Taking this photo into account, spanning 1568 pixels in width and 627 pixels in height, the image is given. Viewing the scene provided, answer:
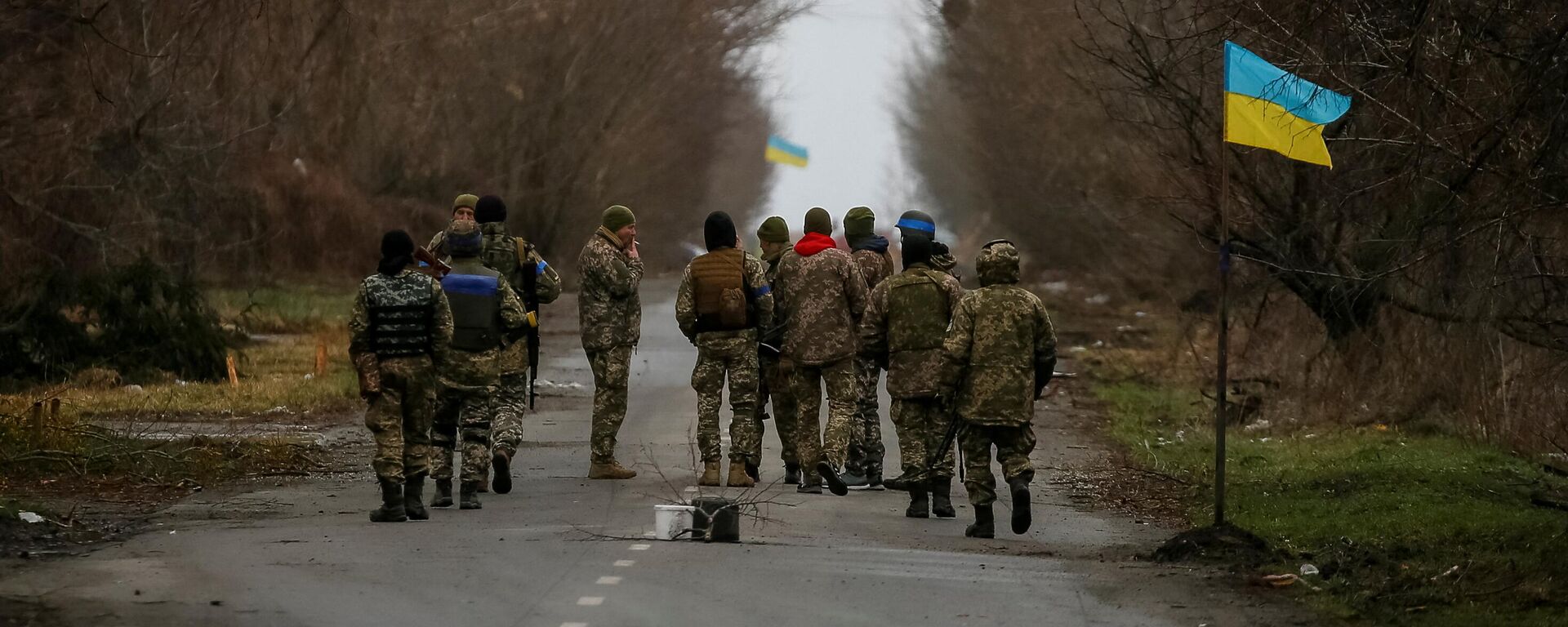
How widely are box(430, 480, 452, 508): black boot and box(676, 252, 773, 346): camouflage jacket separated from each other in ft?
6.41

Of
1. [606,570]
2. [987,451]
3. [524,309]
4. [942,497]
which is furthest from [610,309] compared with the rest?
[606,570]

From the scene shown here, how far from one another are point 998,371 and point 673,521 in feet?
6.78

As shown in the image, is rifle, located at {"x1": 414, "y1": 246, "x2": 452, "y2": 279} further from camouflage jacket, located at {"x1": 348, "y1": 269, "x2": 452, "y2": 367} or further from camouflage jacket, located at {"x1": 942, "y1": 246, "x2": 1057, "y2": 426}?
camouflage jacket, located at {"x1": 942, "y1": 246, "x2": 1057, "y2": 426}

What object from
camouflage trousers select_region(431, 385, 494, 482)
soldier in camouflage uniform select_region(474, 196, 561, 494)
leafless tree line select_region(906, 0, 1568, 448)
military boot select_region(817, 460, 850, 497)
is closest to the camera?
leafless tree line select_region(906, 0, 1568, 448)

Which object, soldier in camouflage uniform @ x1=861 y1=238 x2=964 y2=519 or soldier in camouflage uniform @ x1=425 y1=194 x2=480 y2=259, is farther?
soldier in camouflage uniform @ x1=425 y1=194 x2=480 y2=259

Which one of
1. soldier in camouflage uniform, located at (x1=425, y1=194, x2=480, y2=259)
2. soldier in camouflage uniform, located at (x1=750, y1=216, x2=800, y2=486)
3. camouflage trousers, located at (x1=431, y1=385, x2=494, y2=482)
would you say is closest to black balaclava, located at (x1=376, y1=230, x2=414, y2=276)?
soldier in camouflage uniform, located at (x1=425, y1=194, x2=480, y2=259)

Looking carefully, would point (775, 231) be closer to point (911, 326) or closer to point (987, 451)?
point (911, 326)

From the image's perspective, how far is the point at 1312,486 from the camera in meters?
15.1

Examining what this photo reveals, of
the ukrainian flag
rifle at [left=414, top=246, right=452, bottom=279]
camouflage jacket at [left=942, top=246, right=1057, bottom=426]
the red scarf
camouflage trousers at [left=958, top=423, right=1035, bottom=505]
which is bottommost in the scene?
camouflage trousers at [left=958, top=423, right=1035, bottom=505]

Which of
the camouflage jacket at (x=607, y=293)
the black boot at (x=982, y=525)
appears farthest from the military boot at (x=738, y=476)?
the black boot at (x=982, y=525)

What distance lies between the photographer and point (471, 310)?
1363cm

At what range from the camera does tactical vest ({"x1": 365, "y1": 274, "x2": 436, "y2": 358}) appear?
12.5 meters

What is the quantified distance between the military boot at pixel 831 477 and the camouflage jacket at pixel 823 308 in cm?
81

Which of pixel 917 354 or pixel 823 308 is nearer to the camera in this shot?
pixel 917 354
